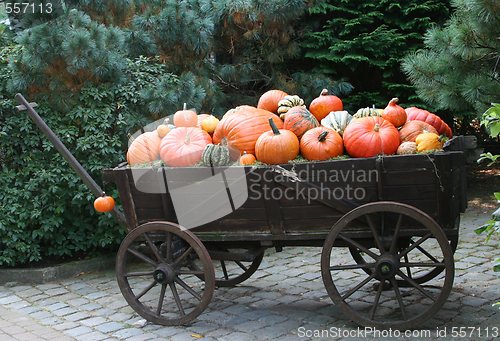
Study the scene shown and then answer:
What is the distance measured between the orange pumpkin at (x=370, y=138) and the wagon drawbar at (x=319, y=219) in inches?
4.2

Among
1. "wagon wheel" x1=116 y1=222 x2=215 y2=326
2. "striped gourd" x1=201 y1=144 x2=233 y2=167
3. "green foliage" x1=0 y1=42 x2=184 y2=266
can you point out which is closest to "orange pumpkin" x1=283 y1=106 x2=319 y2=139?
"striped gourd" x1=201 y1=144 x2=233 y2=167

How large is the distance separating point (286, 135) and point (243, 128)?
1.12 feet

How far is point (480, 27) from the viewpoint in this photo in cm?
591

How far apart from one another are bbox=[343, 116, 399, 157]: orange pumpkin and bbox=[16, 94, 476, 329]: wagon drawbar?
0.35 feet

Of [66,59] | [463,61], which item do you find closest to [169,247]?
[66,59]

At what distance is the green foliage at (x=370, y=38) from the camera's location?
26.7 feet

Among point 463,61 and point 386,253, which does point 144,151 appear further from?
point 463,61

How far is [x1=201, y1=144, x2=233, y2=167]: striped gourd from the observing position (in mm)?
4234

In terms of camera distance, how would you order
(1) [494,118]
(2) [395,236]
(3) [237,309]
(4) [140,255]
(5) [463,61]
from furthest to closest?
(5) [463,61]
(3) [237,309]
(4) [140,255]
(2) [395,236]
(1) [494,118]

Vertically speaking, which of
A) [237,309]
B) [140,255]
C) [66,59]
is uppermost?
[66,59]

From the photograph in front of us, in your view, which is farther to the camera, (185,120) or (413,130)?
(185,120)

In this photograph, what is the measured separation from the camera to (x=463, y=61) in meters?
6.34

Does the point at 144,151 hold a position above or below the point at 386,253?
above

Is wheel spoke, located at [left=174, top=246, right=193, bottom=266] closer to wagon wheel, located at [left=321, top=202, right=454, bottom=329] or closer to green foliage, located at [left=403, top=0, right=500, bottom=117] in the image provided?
wagon wheel, located at [left=321, top=202, right=454, bottom=329]
